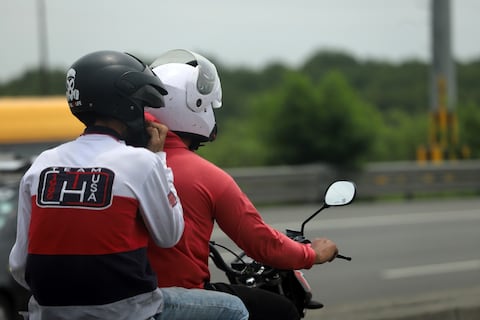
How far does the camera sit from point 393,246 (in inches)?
520

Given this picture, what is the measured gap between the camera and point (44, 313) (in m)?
2.54

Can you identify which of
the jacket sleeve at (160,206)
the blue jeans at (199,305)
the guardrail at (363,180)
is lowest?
the guardrail at (363,180)

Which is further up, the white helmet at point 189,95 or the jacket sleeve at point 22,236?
the white helmet at point 189,95

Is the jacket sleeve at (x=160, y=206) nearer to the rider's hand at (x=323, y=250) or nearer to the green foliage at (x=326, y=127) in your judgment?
the rider's hand at (x=323, y=250)

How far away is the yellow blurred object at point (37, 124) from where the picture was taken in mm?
13367

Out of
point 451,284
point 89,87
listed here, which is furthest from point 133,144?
point 451,284

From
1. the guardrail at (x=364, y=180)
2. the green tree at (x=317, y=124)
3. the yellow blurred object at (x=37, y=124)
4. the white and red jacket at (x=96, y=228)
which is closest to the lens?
the white and red jacket at (x=96, y=228)

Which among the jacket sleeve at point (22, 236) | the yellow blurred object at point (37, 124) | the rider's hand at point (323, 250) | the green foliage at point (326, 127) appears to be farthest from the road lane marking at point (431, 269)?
the jacket sleeve at point (22, 236)

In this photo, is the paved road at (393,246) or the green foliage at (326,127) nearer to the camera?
the paved road at (393,246)

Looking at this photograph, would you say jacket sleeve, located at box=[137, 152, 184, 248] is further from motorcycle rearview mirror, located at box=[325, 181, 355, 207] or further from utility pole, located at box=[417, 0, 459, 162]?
utility pole, located at box=[417, 0, 459, 162]

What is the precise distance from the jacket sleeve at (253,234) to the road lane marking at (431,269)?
7.89 m

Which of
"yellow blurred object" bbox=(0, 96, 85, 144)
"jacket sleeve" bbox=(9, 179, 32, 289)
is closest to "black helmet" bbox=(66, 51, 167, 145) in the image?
"jacket sleeve" bbox=(9, 179, 32, 289)

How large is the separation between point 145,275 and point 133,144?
1.39ft

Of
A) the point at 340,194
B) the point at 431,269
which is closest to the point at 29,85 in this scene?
the point at 431,269
